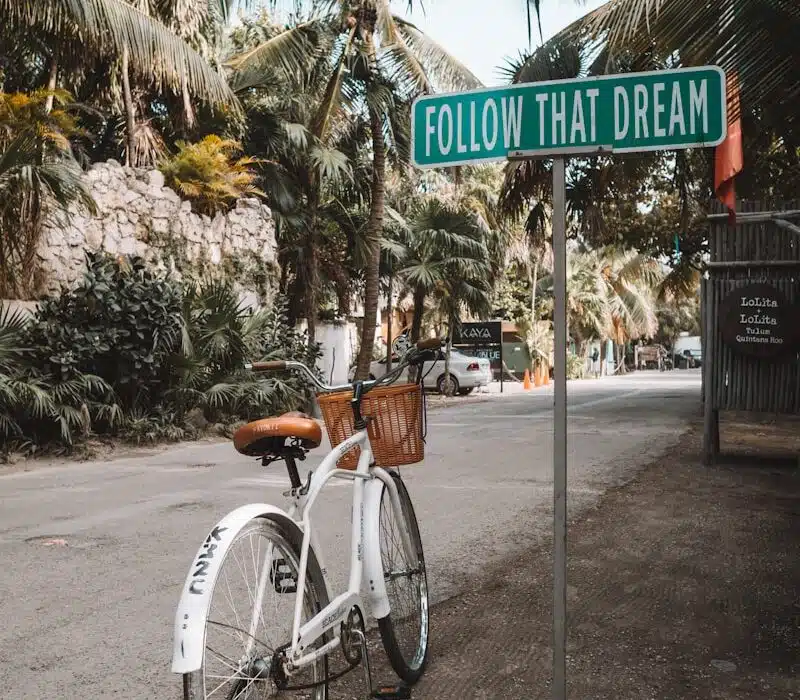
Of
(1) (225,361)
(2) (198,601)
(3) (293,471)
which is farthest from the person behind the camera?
(1) (225,361)

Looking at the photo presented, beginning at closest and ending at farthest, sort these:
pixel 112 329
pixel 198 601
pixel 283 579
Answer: pixel 198 601, pixel 283 579, pixel 112 329

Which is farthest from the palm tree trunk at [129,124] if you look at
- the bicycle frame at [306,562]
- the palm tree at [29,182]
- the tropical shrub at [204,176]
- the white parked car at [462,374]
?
the bicycle frame at [306,562]

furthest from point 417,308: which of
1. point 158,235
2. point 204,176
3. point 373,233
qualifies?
point 158,235

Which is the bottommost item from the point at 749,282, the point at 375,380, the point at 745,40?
the point at 375,380

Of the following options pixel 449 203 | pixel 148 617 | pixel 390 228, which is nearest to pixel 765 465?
pixel 148 617

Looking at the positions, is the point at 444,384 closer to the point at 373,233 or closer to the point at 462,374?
the point at 462,374

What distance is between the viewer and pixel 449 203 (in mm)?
26984

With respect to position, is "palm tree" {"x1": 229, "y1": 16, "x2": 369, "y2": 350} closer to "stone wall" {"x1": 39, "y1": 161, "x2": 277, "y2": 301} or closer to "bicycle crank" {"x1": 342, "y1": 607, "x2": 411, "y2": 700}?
"stone wall" {"x1": 39, "y1": 161, "x2": 277, "y2": 301}

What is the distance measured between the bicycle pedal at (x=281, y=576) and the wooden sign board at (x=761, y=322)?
22.7 ft

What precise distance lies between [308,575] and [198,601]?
2.08 feet

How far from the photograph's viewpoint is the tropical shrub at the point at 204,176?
15398mm

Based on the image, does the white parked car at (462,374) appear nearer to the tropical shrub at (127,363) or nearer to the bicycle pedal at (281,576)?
the tropical shrub at (127,363)

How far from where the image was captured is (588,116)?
2.95 meters

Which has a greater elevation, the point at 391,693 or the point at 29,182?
the point at 29,182
